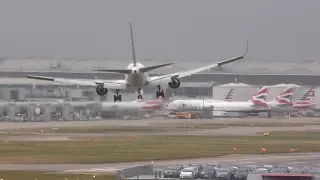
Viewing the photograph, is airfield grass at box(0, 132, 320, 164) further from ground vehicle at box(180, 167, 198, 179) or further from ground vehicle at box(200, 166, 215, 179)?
ground vehicle at box(180, 167, 198, 179)

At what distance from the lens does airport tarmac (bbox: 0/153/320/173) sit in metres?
101

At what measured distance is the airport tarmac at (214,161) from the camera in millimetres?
101188

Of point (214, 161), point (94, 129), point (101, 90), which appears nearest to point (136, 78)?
point (101, 90)

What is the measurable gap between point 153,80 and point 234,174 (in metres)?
24.3

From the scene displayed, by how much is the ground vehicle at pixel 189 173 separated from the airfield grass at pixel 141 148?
2278 cm

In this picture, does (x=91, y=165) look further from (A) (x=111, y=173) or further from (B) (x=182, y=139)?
(B) (x=182, y=139)

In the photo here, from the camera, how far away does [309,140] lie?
149625 mm

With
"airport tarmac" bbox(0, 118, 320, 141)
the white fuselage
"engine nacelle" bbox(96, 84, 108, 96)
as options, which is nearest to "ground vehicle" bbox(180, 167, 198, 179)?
the white fuselage

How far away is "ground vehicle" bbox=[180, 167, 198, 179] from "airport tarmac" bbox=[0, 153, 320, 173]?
1209 cm

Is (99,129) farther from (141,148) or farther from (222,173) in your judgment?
(222,173)

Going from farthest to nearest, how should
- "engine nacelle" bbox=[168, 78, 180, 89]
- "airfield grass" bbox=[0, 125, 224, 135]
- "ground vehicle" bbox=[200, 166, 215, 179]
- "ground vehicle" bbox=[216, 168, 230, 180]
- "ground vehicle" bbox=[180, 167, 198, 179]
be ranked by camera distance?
"airfield grass" bbox=[0, 125, 224, 135] < "engine nacelle" bbox=[168, 78, 180, 89] < "ground vehicle" bbox=[200, 166, 215, 179] < "ground vehicle" bbox=[180, 167, 198, 179] < "ground vehicle" bbox=[216, 168, 230, 180]

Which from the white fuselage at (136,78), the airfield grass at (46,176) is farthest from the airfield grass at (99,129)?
the airfield grass at (46,176)

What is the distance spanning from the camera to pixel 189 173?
88188mm

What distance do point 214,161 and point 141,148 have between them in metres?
19.5
